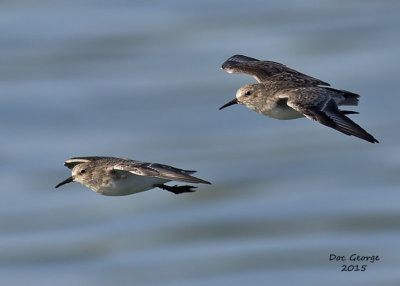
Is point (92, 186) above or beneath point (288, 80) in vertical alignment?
beneath

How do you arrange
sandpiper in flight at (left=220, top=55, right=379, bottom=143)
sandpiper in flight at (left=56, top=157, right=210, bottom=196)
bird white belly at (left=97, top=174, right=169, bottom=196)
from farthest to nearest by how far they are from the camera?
sandpiper in flight at (left=220, top=55, right=379, bottom=143) → bird white belly at (left=97, top=174, right=169, bottom=196) → sandpiper in flight at (left=56, top=157, right=210, bottom=196)

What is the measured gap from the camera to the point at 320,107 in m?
24.8

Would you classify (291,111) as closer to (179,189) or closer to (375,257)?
(179,189)

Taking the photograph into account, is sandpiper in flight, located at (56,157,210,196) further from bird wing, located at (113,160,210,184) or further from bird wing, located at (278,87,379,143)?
bird wing, located at (278,87,379,143)

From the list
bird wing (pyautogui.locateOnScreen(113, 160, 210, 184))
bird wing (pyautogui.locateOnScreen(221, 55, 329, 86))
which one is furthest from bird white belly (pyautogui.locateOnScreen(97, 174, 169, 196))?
bird wing (pyautogui.locateOnScreen(221, 55, 329, 86))

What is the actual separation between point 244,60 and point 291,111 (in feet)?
14.2

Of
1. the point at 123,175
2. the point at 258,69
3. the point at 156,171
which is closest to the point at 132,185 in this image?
the point at 123,175

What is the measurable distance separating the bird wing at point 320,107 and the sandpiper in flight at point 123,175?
95.7 inches

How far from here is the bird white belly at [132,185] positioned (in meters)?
24.1

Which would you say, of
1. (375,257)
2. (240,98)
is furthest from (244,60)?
(375,257)

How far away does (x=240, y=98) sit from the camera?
2730cm

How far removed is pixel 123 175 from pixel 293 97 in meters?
3.36

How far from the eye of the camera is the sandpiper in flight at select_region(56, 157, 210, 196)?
23.0 metres

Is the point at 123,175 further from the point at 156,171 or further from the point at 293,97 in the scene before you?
the point at 293,97
